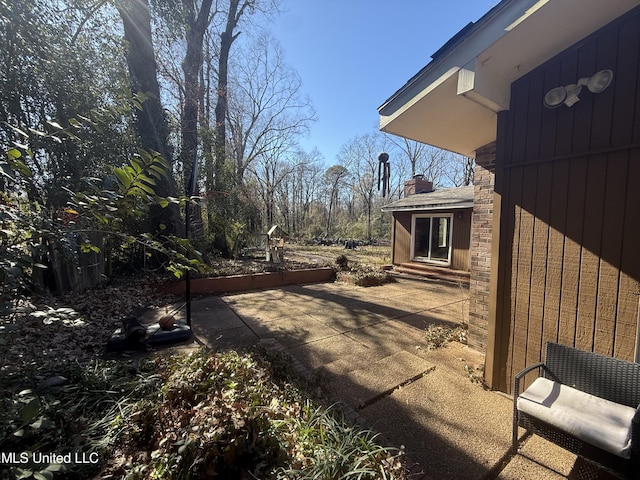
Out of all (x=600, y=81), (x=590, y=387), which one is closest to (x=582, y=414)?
(x=590, y=387)

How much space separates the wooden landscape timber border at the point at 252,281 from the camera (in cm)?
603

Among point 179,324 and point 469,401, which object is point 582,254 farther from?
point 179,324

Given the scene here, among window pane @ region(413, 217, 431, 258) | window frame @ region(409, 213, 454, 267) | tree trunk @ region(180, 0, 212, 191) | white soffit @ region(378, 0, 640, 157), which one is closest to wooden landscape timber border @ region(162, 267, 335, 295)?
tree trunk @ region(180, 0, 212, 191)

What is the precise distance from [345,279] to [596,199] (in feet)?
19.9

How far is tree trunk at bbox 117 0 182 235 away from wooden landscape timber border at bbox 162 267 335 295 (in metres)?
1.47

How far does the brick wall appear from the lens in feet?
10.5

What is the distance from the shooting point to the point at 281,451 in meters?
1.63

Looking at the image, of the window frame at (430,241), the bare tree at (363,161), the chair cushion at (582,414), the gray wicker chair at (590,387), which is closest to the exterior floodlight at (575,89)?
the gray wicker chair at (590,387)

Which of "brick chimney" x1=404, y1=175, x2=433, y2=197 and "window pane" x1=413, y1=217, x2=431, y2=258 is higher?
"brick chimney" x1=404, y1=175, x2=433, y2=197

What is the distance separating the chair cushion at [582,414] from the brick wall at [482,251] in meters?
1.27

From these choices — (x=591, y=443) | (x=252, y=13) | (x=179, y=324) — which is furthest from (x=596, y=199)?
(x=252, y=13)

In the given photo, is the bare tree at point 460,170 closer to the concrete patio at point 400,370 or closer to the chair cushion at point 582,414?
the concrete patio at point 400,370

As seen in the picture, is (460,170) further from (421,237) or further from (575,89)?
(575,89)

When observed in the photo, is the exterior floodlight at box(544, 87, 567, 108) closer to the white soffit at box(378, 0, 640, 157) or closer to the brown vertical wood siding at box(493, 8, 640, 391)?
the brown vertical wood siding at box(493, 8, 640, 391)
